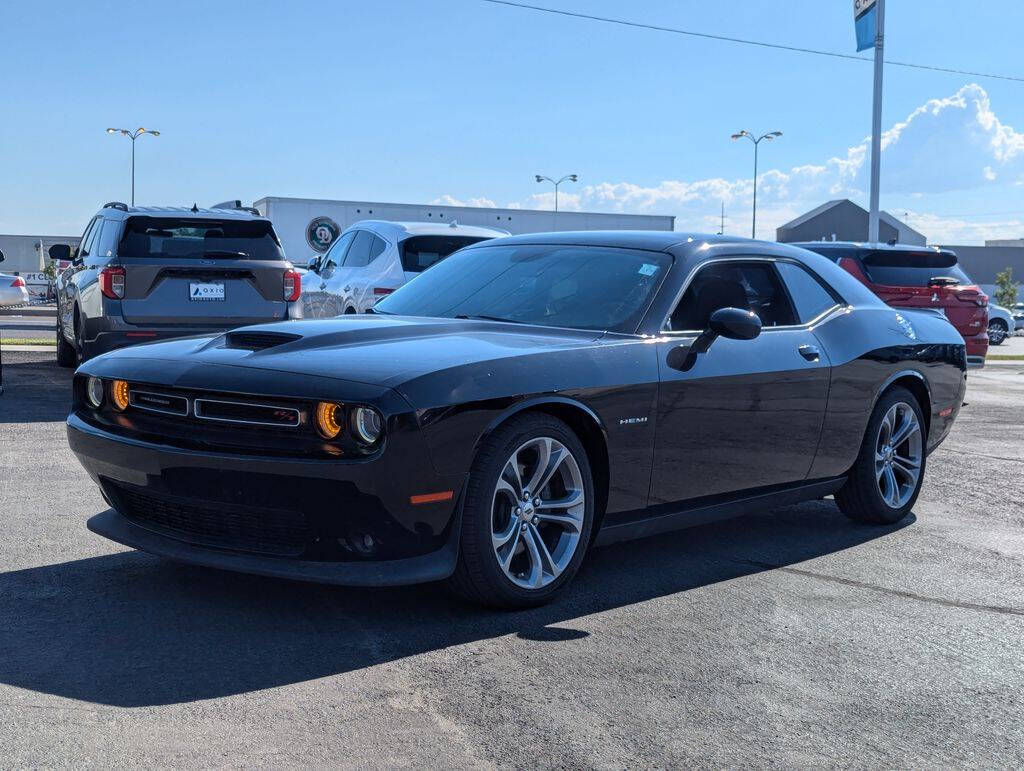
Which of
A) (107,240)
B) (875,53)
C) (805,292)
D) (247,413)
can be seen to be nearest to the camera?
(247,413)

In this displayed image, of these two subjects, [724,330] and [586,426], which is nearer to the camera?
[586,426]

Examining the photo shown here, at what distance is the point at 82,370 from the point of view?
483 centimetres

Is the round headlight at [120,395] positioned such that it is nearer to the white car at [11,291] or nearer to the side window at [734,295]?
the side window at [734,295]

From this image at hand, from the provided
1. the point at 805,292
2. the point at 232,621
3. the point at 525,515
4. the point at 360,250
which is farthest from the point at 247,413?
the point at 360,250

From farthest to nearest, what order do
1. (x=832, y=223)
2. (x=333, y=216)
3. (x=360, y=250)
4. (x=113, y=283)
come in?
1. (x=832, y=223)
2. (x=333, y=216)
3. (x=360, y=250)
4. (x=113, y=283)

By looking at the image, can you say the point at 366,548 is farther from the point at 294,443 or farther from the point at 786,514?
the point at 786,514

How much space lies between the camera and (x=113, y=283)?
10.5 m

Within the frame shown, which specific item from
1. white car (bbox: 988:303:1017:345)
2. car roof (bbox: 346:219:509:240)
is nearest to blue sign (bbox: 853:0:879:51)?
white car (bbox: 988:303:1017:345)

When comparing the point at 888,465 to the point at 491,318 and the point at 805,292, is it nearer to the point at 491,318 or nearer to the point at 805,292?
the point at 805,292

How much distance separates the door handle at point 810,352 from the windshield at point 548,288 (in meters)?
0.82

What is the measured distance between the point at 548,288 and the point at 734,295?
0.86m

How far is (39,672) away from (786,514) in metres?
4.17

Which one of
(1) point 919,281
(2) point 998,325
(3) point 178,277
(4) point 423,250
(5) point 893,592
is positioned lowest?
(5) point 893,592

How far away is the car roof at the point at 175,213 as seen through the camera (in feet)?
36.0
